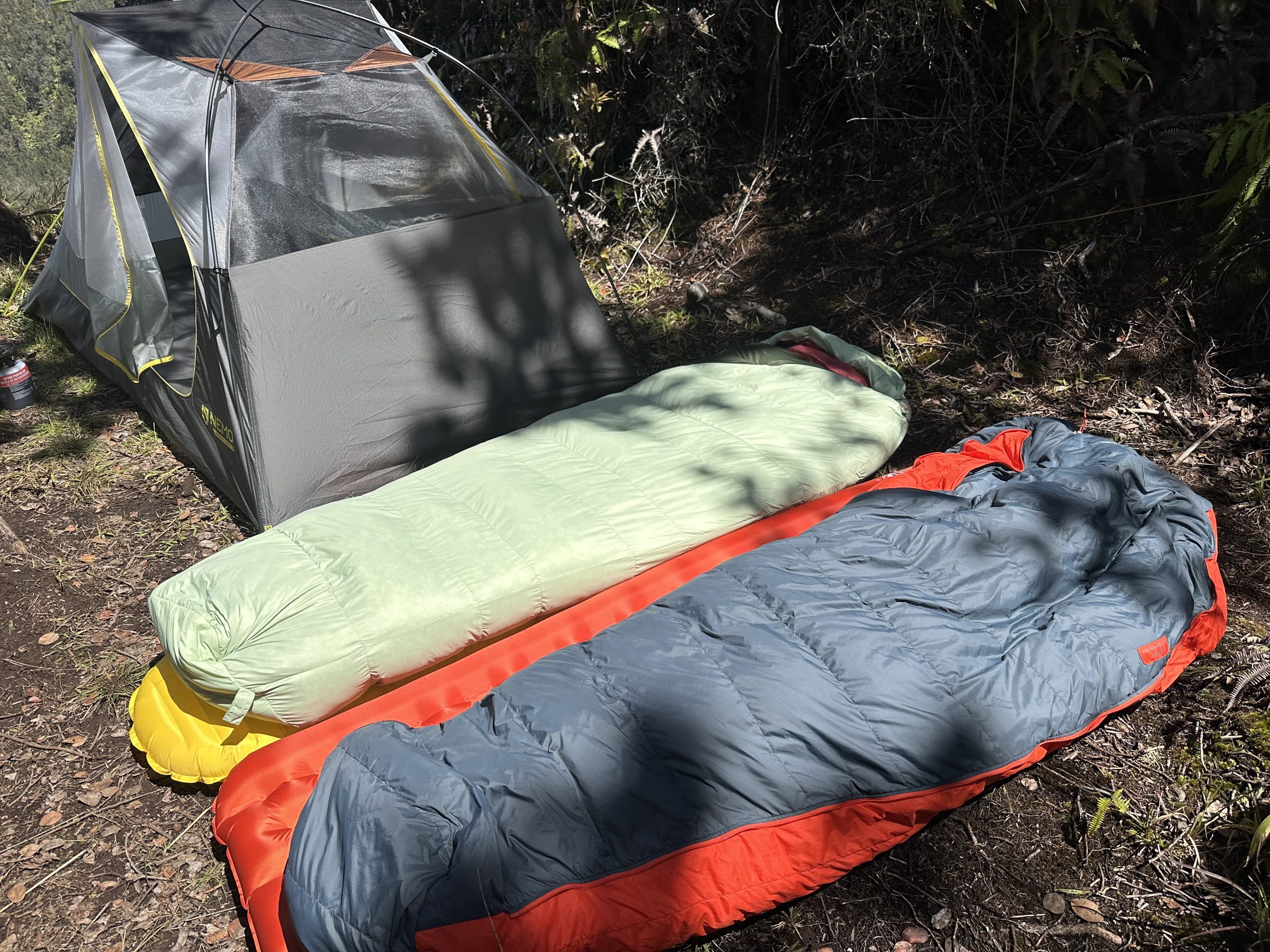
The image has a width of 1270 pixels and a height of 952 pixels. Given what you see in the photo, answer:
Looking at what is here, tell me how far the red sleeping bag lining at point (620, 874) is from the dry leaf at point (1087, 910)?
1.02ft

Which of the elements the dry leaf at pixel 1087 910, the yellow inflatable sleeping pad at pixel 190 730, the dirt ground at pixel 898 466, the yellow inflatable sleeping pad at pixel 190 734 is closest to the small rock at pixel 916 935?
the dirt ground at pixel 898 466

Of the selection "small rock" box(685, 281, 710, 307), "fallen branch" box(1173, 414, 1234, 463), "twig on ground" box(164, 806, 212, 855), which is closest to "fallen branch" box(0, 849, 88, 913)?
"twig on ground" box(164, 806, 212, 855)

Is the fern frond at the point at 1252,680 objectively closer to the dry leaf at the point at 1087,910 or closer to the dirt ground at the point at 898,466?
the dirt ground at the point at 898,466

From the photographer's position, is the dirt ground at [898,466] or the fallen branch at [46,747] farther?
the fallen branch at [46,747]

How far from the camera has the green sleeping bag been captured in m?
2.37

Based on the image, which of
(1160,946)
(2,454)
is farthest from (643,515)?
(2,454)

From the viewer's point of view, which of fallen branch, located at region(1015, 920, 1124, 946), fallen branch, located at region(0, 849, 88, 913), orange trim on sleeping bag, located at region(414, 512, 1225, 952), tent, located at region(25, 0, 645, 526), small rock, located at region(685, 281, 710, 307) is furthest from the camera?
small rock, located at region(685, 281, 710, 307)

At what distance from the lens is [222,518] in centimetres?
360

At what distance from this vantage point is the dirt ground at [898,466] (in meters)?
2.08

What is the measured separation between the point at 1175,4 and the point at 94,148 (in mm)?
4783

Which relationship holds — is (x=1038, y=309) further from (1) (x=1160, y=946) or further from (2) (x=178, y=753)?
(2) (x=178, y=753)

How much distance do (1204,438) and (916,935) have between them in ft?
7.73

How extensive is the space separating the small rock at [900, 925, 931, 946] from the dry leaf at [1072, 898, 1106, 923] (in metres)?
0.34

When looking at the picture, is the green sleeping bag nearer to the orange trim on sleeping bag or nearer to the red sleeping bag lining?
the red sleeping bag lining
